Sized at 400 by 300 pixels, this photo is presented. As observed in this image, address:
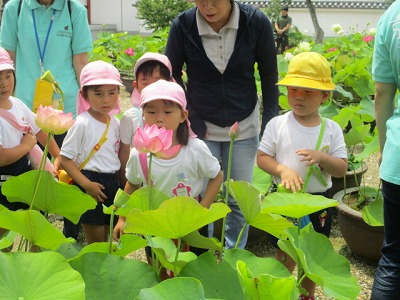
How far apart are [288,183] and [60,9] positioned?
123cm

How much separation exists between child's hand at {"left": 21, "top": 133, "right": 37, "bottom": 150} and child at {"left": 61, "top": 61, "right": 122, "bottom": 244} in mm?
94

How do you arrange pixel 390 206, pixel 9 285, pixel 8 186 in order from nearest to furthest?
1. pixel 9 285
2. pixel 8 186
3. pixel 390 206

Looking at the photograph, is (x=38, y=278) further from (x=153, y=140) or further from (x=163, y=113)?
(x=163, y=113)

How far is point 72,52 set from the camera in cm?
250

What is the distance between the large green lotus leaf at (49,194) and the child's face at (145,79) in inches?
36.3

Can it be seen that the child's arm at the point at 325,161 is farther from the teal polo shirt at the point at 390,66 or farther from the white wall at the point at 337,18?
the white wall at the point at 337,18

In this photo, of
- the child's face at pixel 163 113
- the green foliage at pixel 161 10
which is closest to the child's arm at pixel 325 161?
the child's face at pixel 163 113

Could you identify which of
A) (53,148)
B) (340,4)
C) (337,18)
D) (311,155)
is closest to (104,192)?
(53,148)

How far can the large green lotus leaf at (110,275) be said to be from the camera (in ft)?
3.06

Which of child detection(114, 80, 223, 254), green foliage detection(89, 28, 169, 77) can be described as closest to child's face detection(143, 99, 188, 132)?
child detection(114, 80, 223, 254)

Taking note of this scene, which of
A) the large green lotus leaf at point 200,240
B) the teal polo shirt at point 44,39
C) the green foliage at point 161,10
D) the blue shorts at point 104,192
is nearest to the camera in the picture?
the large green lotus leaf at point 200,240

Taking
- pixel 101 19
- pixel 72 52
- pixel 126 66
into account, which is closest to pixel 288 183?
pixel 72 52

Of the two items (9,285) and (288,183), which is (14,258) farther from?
(288,183)

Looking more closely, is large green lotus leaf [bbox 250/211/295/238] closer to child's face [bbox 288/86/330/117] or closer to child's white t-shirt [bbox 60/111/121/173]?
child's face [bbox 288/86/330/117]
